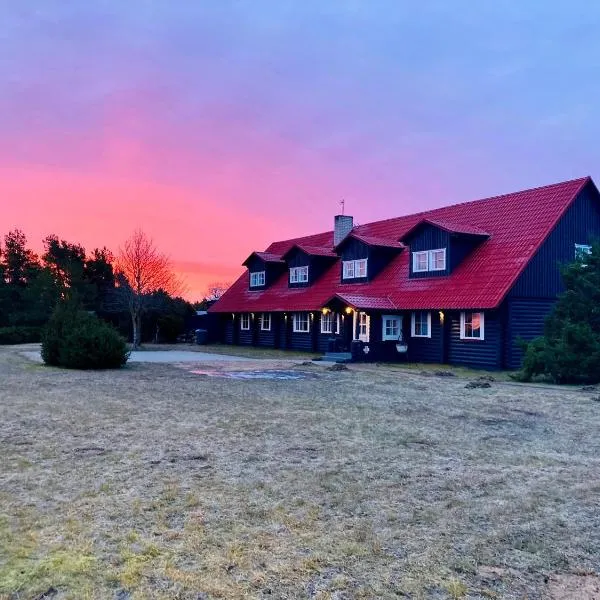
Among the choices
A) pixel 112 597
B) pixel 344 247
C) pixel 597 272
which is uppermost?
pixel 344 247

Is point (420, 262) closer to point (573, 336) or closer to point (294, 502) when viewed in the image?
point (573, 336)

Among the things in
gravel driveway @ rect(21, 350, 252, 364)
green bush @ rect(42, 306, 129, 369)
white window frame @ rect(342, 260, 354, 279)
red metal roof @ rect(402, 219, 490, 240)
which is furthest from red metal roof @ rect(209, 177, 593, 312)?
green bush @ rect(42, 306, 129, 369)

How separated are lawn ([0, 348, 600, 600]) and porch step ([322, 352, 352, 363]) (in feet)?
49.6

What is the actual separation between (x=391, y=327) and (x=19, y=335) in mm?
32983

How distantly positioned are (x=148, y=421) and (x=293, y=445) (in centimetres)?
319

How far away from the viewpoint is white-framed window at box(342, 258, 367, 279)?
32594 millimetres

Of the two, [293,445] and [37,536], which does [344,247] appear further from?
[37,536]

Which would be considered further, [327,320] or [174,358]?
[327,320]

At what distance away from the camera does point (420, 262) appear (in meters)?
29.2

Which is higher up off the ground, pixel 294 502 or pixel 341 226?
pixel 341 226

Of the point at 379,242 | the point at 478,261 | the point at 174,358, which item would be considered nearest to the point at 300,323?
the point at 379,242

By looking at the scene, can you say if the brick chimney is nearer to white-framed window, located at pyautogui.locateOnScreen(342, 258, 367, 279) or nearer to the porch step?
white-framed window, located at pyautogui.locateOnScreen(342, 258, 367, 279)

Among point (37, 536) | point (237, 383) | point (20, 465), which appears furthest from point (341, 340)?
point (37, 536)

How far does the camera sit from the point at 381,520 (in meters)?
5.75
